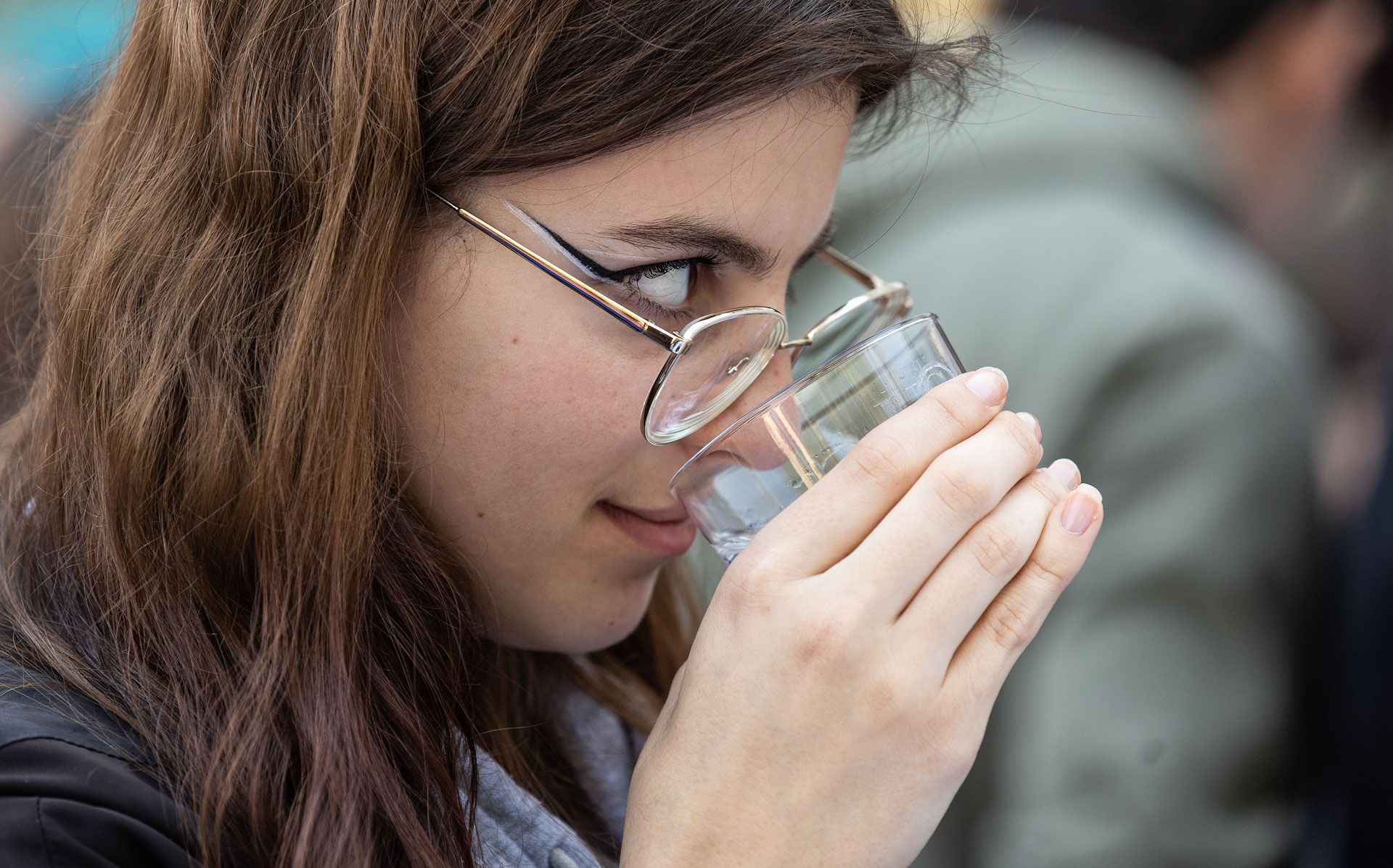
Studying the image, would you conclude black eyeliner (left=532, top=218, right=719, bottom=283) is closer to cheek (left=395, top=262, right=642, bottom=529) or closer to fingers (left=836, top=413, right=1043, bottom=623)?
cheek (left=395, top=262, right=642, bottom=529)

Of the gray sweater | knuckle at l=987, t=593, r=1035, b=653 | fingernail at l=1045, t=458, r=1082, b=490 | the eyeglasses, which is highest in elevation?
the eyeglasses

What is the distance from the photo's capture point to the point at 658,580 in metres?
1.97

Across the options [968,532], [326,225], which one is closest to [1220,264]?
[968,532]

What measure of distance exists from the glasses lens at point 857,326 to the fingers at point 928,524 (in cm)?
46

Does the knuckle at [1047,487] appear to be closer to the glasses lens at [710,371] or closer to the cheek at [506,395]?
the glasses lens at [710,371]

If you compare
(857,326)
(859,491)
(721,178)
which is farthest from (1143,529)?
(721,178)

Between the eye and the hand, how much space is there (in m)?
0.28

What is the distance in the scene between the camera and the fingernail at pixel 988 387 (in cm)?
125

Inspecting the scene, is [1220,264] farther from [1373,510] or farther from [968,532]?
[968,532]

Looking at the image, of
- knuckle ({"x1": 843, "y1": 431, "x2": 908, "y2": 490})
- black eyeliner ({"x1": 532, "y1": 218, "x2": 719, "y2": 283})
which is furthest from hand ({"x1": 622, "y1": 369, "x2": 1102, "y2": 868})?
black eyeliner ({"x1": 532, "y1": 218, "x2": 719, "y2": 283})

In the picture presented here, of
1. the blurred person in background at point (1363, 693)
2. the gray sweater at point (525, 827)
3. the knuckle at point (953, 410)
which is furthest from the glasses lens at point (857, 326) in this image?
the blurred person in background at point (1363, 693)

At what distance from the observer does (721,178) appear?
125 centimetres

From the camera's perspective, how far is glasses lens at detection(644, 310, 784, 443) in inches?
50.9

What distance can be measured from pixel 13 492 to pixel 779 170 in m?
1.01
